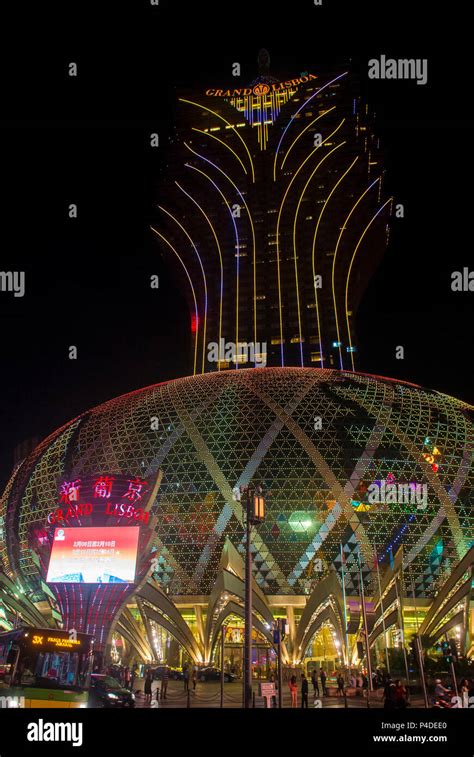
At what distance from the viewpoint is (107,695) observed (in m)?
33.8

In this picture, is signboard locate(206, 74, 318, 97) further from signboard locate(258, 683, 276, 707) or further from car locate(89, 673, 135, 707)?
signboard locate(258, 683, 276, 707)

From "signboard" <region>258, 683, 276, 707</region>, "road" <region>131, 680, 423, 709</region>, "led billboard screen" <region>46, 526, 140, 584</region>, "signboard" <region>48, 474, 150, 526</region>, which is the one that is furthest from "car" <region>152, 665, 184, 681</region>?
"signboard" <region>258, 683, 276, 707</region>

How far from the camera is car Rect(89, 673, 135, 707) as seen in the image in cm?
3353

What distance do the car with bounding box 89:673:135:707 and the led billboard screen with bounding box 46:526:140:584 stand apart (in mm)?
16791

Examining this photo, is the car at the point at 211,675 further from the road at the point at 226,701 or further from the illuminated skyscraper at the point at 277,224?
the illuminated skyscraper at the point at 277,224

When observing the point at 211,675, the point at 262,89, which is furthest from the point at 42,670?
the point at 262,89

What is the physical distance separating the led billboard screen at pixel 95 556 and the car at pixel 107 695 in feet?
55.1

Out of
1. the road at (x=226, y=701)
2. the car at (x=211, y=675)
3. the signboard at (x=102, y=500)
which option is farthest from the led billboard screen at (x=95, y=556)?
the car at (x=211, y=675)

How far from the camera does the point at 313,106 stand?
140 m

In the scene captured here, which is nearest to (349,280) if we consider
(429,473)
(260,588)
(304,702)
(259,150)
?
(259,150)

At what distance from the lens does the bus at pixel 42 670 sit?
1014 inches

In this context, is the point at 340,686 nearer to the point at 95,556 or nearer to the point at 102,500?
the point at 95,556
